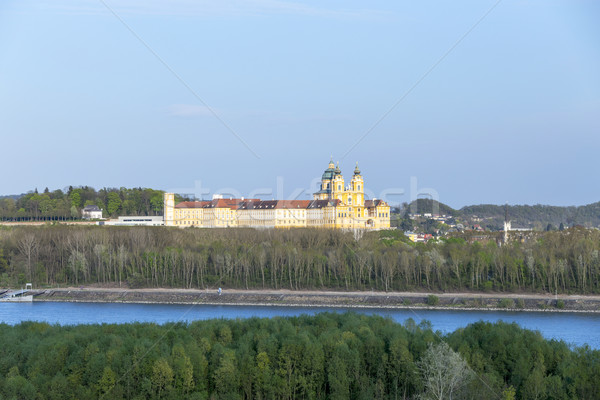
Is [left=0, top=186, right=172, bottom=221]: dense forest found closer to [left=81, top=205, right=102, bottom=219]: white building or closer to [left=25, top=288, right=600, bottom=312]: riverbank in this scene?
[left=81, top=205, right=102, bottom=219]: white building

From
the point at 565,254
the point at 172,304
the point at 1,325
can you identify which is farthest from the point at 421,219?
the point at 1,325

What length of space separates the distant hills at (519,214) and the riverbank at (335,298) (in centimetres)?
7454

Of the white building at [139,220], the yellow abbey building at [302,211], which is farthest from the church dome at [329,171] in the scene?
the white building at [139,220]

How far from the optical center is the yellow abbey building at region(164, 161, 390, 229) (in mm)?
71688

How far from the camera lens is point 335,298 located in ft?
132

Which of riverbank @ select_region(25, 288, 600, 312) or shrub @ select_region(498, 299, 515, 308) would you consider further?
riverbank @ select_region(25, 288, 600, 312)

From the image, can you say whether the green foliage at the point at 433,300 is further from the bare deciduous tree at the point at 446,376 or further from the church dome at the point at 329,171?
the church dome at the point at 329,171

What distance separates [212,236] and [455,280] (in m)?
20.9

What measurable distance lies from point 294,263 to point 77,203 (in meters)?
51.4

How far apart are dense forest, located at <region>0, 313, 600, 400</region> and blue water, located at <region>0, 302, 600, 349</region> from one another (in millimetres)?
9276

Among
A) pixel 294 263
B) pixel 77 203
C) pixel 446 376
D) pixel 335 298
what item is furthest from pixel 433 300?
pixel 77 203

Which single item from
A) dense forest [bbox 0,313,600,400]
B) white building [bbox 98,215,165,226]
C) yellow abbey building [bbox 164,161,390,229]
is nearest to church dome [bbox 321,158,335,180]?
yellow abbey building [bbox 164,161,390,229]

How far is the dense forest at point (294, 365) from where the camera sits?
18281 millimetres

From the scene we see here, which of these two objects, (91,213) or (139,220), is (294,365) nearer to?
(139,220)
